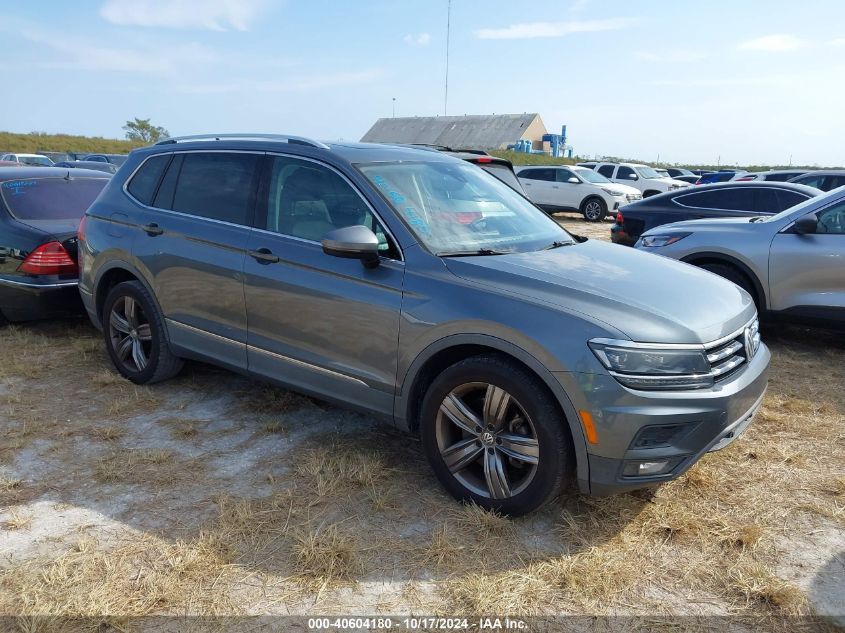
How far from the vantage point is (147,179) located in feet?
15.9

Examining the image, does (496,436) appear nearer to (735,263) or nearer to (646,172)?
(735,263)

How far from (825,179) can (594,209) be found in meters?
7.18

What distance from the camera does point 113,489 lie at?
349 centimetres

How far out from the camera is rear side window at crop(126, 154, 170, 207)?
188 inches

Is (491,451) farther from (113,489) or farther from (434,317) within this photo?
(113,489)

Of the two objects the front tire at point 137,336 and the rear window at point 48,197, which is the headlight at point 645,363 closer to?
the front tire at point 137,336

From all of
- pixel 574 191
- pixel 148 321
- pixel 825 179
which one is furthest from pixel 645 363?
pixel 574 191

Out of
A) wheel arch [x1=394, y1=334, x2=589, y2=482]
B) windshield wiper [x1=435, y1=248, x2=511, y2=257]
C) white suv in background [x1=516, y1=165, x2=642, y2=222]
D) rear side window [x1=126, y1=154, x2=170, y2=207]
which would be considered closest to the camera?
wheel arch [x1=394, y1=334, x2=589, y2=482]

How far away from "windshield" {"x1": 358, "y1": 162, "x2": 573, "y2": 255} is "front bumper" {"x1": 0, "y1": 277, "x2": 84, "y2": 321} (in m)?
3.41

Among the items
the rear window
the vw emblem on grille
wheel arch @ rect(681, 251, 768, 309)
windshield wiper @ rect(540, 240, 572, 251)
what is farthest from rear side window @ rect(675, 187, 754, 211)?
the rear window

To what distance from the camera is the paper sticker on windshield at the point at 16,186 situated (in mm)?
6164

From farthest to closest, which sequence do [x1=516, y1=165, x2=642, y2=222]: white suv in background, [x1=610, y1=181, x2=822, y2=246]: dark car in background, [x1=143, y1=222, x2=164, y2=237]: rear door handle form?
1. [x1=516, y1=165, x2=642, y2=222]: white suv in background
2. [x1=610, y1=181, x2=822, y2=246]: dark car in background
3. [x1=143, y1=222, x2=164, y2=237]: rear door handle

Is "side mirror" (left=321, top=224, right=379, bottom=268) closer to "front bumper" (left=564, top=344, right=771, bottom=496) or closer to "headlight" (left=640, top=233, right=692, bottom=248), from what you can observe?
"front bumper" (left=564, top=344, right=771, bottom=496)

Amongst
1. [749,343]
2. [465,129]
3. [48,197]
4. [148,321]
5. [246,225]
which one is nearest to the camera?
[749,343]
